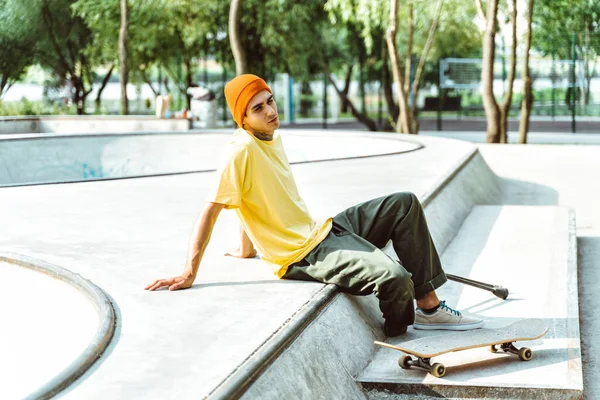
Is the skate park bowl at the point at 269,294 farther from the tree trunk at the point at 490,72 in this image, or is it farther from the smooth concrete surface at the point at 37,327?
the tree trunk at the point at 490,72

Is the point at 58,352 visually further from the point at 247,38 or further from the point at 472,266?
the point at 247,38

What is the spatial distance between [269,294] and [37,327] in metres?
1.22

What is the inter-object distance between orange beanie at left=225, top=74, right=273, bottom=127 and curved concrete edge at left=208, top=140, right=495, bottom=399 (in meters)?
0.95

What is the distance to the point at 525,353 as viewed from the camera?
12.7ft

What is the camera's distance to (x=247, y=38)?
25.6 metres

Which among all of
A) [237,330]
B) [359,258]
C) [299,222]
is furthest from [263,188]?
[237,330]

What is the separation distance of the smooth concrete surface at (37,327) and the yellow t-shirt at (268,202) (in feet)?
2.81

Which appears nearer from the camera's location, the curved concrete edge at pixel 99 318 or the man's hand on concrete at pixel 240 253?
the curved concrete edge at pixel 99 318

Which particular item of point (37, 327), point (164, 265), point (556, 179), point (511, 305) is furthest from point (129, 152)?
point (511, 305)

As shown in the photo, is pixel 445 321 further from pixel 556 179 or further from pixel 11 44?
pixel 11 44

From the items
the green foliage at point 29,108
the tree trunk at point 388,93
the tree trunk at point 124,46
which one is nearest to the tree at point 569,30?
the tree trunk at point 388,93

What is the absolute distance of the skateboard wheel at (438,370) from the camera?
3678mm

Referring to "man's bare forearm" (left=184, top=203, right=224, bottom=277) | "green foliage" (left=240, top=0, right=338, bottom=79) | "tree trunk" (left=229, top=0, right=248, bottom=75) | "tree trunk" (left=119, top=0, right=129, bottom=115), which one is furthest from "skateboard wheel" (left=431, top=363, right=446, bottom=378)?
"green foliage" (left=240, top=0, right=338, bottom=79)

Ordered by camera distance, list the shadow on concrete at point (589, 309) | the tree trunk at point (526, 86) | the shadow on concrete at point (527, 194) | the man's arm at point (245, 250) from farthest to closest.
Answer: the tree trunk at point (526, 86), the shadow on concrete at point (527, 194), the man's arm at point (245, 250), the shadow on concrete at point (589, 309)
